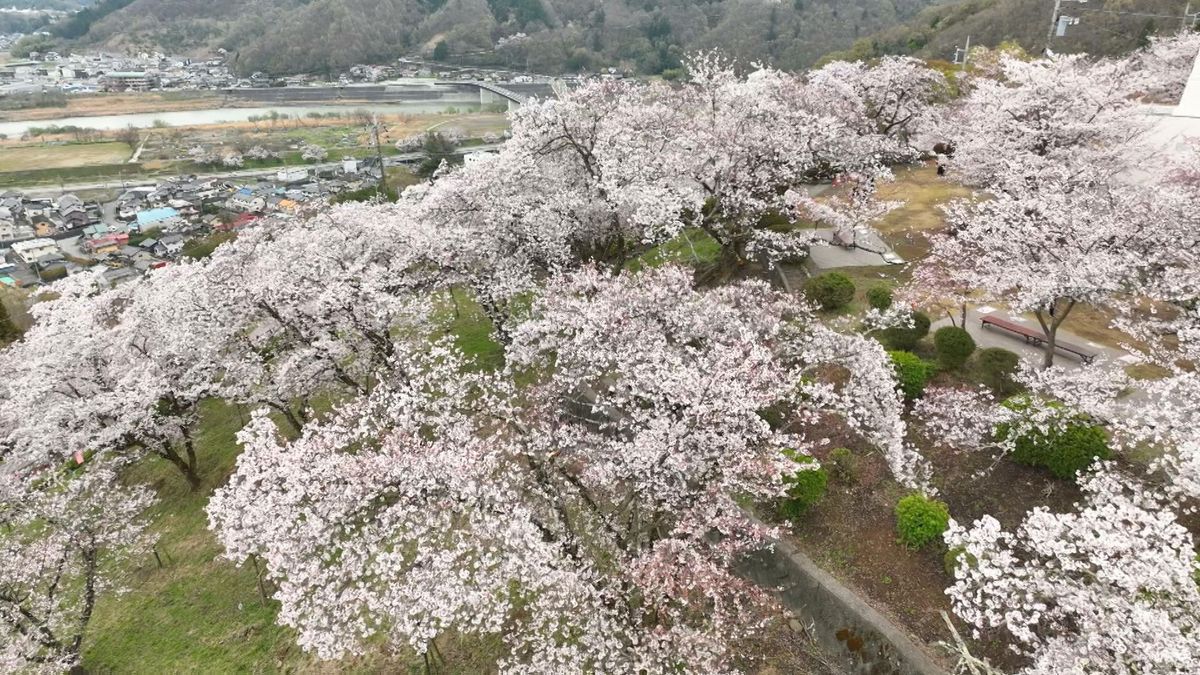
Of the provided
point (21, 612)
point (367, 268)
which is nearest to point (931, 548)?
point (367, 268)

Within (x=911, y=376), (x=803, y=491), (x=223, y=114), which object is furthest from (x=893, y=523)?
(x=223, y=114)

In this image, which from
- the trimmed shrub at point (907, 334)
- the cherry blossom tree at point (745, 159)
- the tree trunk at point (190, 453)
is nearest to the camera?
the trimmed shrub at point (907, 334)

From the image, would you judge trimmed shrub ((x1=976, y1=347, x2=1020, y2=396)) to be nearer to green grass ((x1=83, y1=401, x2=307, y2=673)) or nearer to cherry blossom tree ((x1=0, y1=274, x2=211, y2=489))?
green grass ((x1=83, y1=401, x2=307, y2=673))

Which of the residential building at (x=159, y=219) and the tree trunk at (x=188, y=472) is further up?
the tree trunk at (x=188, y=472)

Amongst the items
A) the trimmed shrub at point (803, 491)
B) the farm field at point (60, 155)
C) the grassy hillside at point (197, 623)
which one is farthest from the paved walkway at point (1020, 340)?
the farm field at point (60, 155)

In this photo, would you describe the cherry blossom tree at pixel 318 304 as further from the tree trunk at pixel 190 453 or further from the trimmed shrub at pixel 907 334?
the trimmed shrub at pixel 907 334

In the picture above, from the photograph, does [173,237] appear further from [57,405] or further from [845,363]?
[845,363]

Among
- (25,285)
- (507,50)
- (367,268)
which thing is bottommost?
(25,285)
